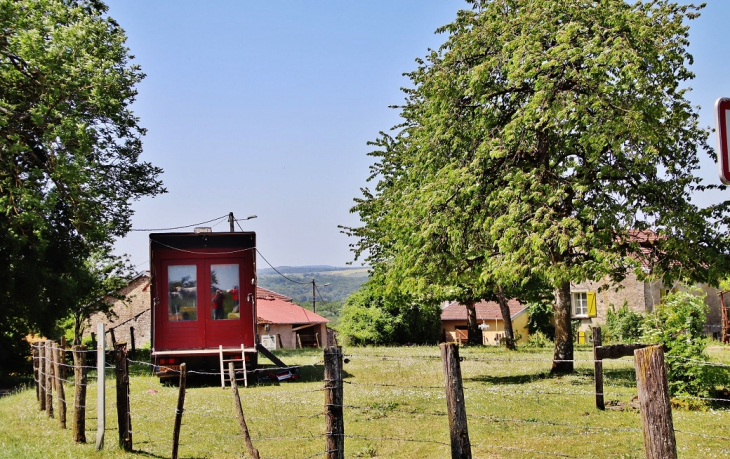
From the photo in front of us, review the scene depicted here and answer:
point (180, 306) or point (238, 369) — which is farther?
point (238, 369)

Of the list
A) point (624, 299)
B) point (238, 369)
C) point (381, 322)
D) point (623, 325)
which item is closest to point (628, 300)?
point (624, 299)

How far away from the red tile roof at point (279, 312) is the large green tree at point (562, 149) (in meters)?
41.9

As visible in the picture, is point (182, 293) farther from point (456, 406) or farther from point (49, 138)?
point (456, 406)

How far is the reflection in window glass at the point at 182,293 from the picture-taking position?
21.4m

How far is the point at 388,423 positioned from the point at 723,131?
11.4 m

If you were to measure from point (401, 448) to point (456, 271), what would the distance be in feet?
33.8

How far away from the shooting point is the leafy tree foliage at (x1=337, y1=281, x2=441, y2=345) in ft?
153

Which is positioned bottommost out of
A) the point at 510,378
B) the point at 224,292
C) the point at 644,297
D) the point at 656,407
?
the point at 510,378

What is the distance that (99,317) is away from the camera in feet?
194

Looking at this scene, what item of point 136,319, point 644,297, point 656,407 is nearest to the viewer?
point 656,407

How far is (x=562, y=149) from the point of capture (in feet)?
66.4

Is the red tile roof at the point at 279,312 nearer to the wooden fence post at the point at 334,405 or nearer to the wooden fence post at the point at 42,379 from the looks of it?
the wooden fence post at the point at 42,379

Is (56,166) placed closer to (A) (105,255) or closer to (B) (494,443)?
(B) (494,443)

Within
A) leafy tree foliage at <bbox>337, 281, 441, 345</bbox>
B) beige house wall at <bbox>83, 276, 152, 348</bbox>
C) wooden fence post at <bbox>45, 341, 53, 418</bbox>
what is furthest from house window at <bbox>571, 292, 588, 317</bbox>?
wooden fence post at <bbox>45, 341, 53, 418</bbox>
